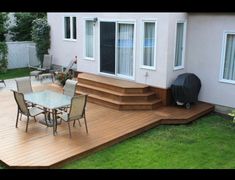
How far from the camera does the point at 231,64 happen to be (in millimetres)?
9695

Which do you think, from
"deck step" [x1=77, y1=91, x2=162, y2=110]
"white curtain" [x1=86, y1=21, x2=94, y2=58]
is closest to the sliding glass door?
"white curtain" [x1=86, y1=21, x2=94, y2=58]

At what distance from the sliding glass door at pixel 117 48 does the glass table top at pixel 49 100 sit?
3.40 m

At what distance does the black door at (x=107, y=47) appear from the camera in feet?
37.7

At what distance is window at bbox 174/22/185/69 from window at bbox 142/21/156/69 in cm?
82

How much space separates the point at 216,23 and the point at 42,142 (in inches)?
262

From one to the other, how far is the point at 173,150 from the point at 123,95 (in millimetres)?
3352

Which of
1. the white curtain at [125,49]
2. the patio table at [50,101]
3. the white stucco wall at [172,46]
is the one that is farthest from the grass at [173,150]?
the white curtain at [125,49]

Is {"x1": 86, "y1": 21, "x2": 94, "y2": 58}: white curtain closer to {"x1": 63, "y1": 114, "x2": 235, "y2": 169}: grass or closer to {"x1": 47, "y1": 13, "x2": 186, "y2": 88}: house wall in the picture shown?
{"x1": 47, "y1": 13, "x2": 186, "y2": 88}: house wall

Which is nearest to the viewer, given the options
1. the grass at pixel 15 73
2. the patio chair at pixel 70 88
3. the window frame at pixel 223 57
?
the patio chair at pixel 70 88

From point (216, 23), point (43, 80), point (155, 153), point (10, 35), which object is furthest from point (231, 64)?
point (10, 35)

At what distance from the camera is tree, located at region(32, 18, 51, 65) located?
15.6 meters

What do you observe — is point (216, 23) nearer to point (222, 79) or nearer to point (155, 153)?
point (222, 79)

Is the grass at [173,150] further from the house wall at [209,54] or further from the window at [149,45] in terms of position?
the window at [149,45]
